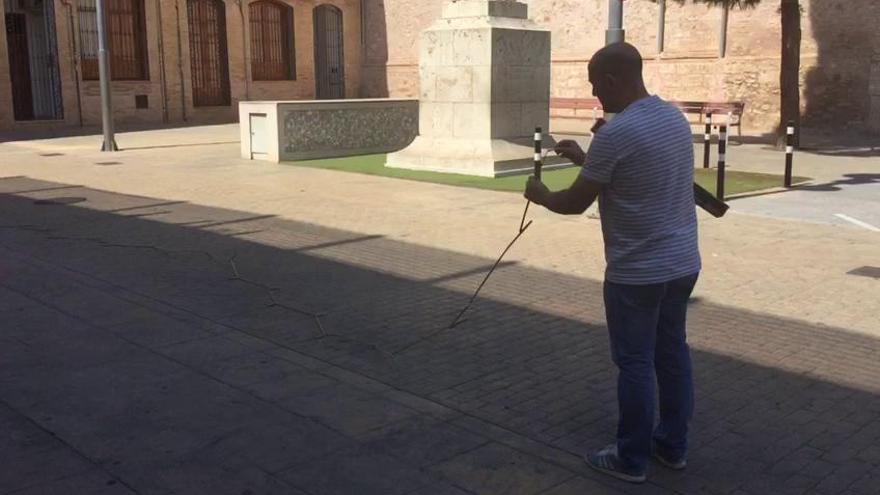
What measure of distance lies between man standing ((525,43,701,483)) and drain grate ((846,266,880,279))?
4.58 m

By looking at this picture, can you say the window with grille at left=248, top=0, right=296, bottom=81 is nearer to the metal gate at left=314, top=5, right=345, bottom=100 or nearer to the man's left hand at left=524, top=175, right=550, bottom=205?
the metal gate at left=314, top=5, right=345, bottom=100

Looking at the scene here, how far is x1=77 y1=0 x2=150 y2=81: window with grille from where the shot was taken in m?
28.5

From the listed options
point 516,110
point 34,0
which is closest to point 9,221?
point 516,110

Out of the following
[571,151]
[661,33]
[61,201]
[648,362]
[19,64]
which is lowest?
[61,201]

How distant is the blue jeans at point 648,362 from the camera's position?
3.75 metres

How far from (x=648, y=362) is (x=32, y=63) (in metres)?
29.1

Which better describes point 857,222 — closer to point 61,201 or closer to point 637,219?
point 637,219

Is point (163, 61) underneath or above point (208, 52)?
underneath

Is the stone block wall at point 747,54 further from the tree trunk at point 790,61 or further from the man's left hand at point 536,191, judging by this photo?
the man's left hand at point 536,191

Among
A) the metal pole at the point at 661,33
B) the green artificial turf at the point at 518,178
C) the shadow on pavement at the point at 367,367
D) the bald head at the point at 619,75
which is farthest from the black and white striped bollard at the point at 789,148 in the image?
the metal pole at the point at 661,33

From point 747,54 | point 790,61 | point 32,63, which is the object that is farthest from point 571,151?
point 32,63

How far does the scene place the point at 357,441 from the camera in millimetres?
4293

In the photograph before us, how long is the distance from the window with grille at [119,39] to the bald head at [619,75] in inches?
1093

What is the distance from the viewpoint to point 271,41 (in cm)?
3356
